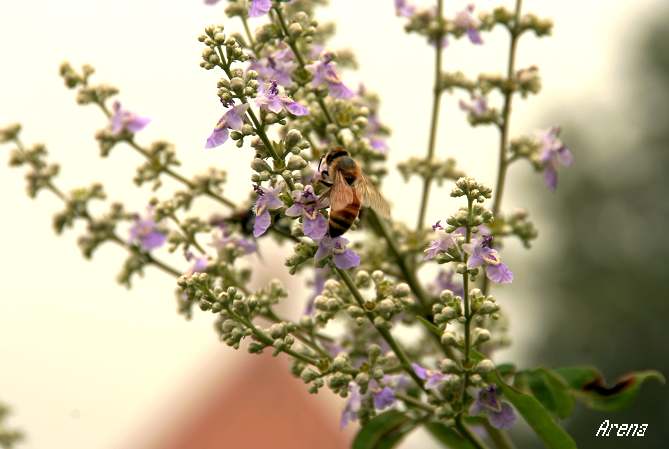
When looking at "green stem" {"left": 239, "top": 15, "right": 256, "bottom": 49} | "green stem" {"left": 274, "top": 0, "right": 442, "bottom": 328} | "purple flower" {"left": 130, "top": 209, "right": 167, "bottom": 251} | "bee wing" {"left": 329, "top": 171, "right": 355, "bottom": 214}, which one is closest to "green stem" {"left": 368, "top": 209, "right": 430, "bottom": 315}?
"green stem" {"left": 274, "top": 0, "right": 442, "bottom": 328}

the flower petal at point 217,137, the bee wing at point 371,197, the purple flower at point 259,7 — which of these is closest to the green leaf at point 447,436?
the bee wing at point 371,197

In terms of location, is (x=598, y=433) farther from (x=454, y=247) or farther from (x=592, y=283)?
(x=592, y=283)

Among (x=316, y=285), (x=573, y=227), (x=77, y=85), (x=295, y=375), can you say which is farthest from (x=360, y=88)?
(x=573, y=227)

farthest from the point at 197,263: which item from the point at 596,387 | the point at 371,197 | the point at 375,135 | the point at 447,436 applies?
the point at 596,387

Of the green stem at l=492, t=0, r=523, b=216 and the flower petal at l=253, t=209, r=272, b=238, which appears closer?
the flower petal at l=253, t=209, r=272, b=238

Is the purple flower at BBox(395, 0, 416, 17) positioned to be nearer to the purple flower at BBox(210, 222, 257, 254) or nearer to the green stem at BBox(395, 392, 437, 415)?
the purple flower at BBox(210, 222, 257, 254)

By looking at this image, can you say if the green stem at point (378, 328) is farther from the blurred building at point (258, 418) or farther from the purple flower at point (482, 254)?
the blurred building at point (258, 418)
